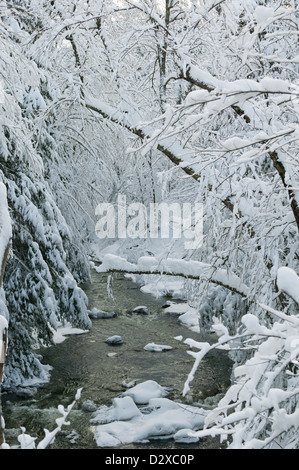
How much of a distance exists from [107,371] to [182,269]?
4338 millimetres

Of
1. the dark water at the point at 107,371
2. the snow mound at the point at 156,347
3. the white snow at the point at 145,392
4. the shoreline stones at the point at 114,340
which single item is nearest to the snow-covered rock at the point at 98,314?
the dark water at the point at 107,371

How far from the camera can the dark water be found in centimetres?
850

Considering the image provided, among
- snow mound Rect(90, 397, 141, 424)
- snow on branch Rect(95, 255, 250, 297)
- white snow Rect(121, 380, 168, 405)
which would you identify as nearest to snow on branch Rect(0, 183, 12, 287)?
snow on branch Rect(95, 255, 250, 297)

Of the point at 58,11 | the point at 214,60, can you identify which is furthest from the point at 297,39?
the point at 58,11

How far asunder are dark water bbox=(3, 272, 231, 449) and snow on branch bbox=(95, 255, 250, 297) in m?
1.29

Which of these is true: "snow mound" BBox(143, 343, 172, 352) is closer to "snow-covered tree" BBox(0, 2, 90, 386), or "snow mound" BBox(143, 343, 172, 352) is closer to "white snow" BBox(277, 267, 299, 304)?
"snow-covered tree" BBox(0, 2, 90, 386)

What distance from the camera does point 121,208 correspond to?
18.5 meters

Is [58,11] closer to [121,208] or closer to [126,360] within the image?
[126,360]

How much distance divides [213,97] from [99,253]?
19899 mm

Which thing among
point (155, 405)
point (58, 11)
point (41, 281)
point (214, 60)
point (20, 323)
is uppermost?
point (58, 11)

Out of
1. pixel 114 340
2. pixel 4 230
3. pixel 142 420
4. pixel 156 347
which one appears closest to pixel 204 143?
pixel 142 420

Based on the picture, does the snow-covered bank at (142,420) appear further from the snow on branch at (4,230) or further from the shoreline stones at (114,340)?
the snow on branch at (4,230)

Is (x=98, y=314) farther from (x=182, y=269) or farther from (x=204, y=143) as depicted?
(x=204, y=143)

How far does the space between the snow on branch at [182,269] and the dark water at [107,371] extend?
4.23 feet
